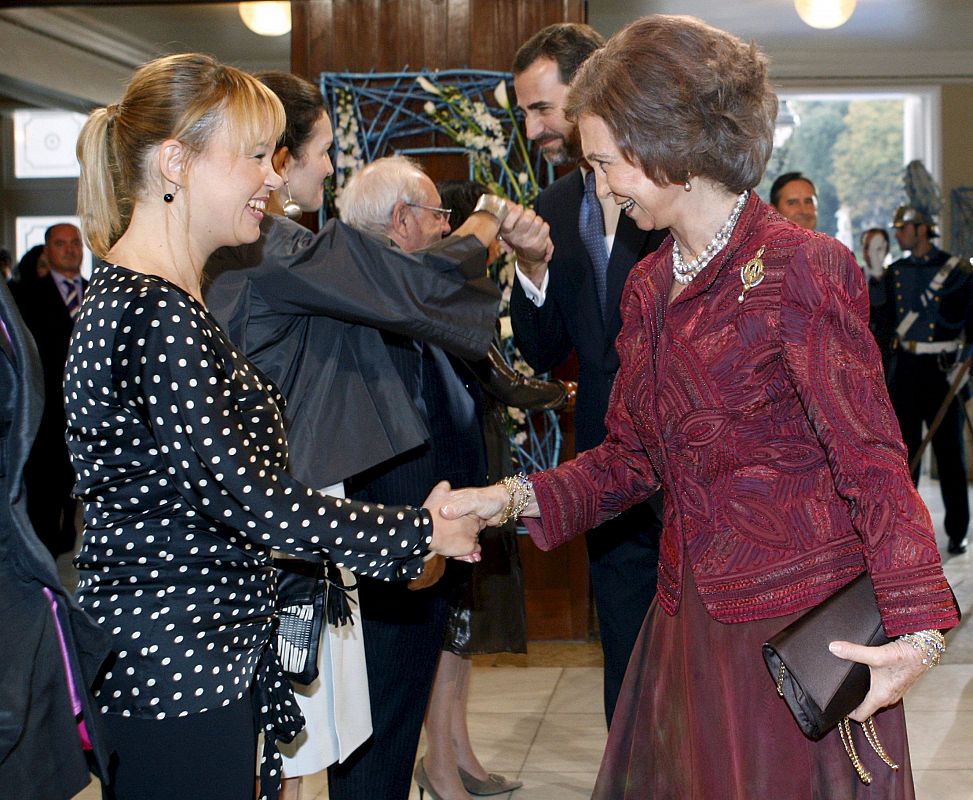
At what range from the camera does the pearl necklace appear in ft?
5.64

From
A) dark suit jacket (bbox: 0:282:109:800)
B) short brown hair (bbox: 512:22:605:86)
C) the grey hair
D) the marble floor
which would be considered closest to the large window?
the marble floor

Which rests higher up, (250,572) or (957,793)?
(250,572)

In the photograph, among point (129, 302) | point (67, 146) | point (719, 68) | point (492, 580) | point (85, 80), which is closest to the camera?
point (129, 302)

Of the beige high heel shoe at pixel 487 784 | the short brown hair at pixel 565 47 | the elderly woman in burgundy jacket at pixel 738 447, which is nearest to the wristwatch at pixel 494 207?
the short brown hair at pixel 565 47

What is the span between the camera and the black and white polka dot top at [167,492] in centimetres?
155

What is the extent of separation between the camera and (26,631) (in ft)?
4.50

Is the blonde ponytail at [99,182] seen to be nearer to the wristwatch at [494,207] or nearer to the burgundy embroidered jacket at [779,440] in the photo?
the burgundy embroidered jacket at [779,440]

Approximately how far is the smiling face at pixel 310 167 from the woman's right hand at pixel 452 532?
A: 33.2 inches

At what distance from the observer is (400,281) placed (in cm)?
228

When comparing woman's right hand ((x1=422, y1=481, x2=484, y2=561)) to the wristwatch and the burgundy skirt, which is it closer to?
the burgundy skirt

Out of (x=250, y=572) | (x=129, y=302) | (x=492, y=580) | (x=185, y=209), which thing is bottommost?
(x=492, y=580)

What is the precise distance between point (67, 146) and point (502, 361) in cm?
873

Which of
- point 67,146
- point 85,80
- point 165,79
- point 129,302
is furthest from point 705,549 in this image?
point 67,146

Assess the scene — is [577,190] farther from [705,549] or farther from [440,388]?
[705,549]
